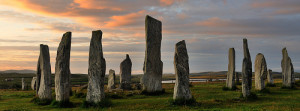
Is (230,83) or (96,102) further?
(230,83)

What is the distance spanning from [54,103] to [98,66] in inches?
192

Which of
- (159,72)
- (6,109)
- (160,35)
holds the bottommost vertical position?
(6,109)

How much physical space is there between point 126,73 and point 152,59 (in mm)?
8165

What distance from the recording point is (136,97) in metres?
26.3

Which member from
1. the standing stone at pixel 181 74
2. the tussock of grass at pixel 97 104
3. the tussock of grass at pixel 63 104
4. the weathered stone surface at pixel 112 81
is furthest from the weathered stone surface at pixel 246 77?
the weathered stone surface at pixel 112 81

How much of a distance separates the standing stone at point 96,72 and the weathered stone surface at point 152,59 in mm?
9068

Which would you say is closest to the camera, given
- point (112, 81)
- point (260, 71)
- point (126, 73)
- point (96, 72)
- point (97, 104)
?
point (97, 104)

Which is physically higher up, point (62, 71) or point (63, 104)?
point (62, 71)

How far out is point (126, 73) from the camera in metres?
36.0

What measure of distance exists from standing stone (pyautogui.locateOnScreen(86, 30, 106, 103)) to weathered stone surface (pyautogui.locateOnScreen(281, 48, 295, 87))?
1017 inches

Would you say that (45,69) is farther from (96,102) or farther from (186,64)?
(186,64)

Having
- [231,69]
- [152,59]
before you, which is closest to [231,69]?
[231,69]

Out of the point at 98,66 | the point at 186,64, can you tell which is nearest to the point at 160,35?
the point at 186,64

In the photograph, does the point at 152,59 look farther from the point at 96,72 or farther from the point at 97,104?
the point at 97,104
